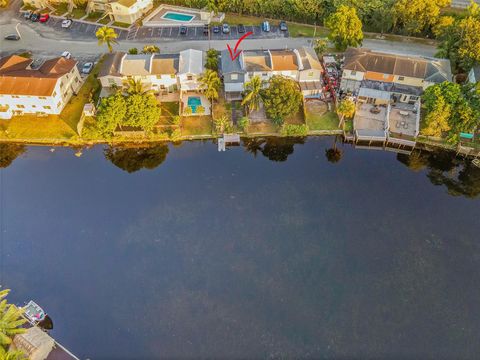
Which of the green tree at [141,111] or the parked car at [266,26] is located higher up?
the parked car at [266,26]

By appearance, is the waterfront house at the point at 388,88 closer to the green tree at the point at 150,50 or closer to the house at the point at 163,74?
the house at the point at 163,74

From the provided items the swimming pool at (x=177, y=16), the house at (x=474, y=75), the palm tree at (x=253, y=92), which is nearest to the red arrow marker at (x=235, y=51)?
the palm tree at (x=253, y=92)

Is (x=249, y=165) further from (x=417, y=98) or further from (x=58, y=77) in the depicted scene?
(x=58, y=77)

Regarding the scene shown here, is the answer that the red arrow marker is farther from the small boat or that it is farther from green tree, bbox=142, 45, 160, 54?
the small boat

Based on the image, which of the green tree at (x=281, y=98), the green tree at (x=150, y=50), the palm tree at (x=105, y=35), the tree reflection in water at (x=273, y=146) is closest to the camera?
the green tree at (x=281, y=98)

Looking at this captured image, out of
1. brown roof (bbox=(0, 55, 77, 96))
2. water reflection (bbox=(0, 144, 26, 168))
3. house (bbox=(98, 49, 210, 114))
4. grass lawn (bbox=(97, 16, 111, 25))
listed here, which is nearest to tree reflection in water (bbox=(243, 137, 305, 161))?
house (bbox=(98, 49, 210, 114))

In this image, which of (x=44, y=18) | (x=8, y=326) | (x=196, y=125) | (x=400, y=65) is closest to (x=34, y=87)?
(x=196, y=125)
